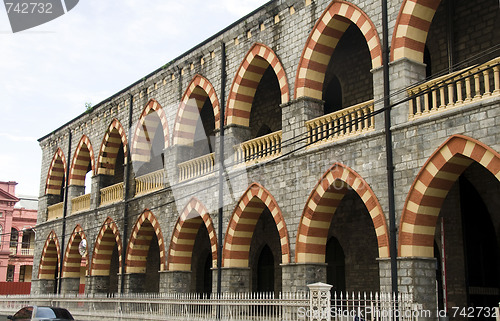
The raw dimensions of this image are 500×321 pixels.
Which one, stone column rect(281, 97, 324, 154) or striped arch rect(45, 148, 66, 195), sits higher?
striped arch rect(45, 148, 66, 195)

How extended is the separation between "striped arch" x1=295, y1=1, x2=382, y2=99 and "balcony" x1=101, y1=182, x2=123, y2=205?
9.65 m

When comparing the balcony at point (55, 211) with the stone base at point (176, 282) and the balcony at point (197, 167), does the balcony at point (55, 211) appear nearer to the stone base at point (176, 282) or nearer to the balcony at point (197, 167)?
the stone base at point (176, 282)

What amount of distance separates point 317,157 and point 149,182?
26.2ft

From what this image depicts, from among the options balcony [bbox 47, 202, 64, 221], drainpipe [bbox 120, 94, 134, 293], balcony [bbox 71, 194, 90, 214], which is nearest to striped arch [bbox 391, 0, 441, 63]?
drainpipe [bbox 120, 94, 134, 293]

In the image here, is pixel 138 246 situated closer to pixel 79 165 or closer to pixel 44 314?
pixel 79 165

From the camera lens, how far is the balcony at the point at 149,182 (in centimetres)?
1905

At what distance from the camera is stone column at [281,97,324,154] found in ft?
45.4

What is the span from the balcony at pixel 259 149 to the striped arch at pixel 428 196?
4091 millimetres

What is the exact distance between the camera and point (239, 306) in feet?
43.7

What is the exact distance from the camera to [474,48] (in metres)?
12.8

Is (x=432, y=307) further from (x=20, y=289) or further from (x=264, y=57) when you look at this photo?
(x=20, y=289)

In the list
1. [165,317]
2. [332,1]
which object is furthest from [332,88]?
A: [165,317]

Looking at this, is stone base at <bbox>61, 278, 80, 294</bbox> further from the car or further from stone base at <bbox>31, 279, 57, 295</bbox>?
the car

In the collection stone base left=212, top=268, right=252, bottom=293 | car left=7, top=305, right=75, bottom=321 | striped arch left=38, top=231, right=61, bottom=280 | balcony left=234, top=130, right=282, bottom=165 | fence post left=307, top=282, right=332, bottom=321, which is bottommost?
car left=7, top=305, right=75, bottom=321
